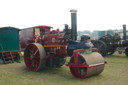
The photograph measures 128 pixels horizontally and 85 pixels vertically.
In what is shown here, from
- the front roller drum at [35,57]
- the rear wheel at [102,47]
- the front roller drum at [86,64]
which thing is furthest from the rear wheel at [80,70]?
the rear wheel at [102,47]

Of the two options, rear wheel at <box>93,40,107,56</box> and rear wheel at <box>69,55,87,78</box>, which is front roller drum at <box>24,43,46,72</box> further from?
rear wheel at <box>93,40,107,56</box>

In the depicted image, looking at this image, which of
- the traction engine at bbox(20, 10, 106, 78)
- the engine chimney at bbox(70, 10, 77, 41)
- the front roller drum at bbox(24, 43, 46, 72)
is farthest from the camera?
the front roller drum at bbox(24, 43, 46, 72)

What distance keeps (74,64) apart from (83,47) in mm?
692

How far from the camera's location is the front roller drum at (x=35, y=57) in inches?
265

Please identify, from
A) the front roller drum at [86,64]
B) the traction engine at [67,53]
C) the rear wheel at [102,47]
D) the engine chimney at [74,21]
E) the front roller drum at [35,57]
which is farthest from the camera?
the rear wheel at [102,47]

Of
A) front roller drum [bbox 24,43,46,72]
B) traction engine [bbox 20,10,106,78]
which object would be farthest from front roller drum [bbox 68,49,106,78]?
front roller drum [bbox 24,43,46,72]

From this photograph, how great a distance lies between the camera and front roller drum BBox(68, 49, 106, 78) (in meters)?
5.29

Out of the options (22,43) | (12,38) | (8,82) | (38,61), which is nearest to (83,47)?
(38,61)

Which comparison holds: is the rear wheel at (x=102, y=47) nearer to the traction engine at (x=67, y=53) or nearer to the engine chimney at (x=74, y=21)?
the traction engine at (x=67, y=53)

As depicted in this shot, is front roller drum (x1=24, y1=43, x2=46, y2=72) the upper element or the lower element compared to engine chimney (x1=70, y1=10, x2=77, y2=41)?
lower

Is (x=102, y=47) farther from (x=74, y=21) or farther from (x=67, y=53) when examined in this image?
(x=74, y=21)

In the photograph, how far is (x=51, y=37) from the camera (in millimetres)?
7059

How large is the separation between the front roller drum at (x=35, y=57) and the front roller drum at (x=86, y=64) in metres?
1.51

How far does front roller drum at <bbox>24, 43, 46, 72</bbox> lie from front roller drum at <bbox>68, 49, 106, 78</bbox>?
59.4 inches
